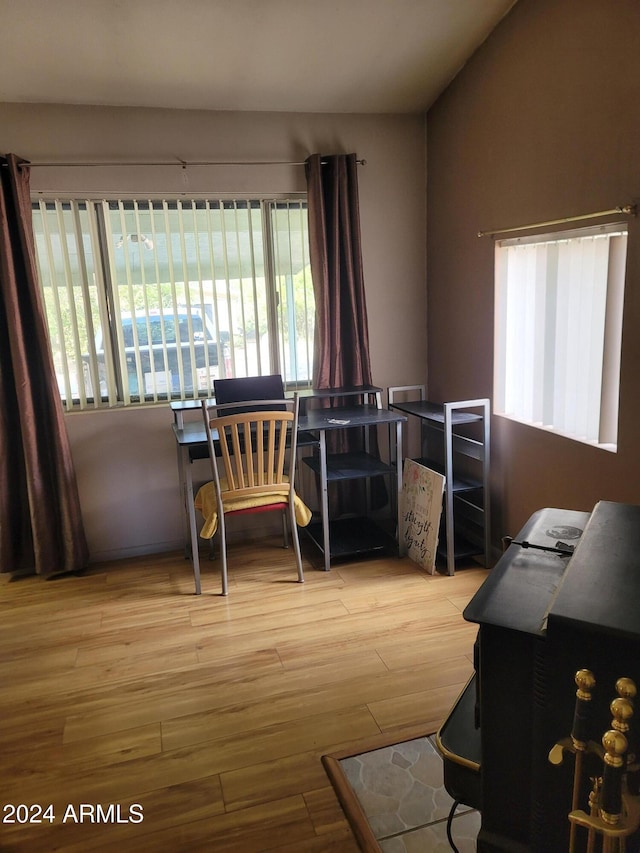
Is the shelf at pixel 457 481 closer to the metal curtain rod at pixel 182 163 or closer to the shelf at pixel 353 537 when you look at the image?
the shelf at pixel 353 537

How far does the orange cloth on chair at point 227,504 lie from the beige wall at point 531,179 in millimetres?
1046

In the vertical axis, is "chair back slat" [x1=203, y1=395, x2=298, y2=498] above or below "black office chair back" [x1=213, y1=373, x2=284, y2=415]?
below

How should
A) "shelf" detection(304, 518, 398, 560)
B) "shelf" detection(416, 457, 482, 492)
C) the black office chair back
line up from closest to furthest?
1. "shelf" detection(416, 457, 482, 492)
2. the black office chair back
3. "shelf" detection(304, 518, 398, 560)

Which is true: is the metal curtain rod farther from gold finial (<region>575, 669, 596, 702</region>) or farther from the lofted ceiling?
gold finial (<region>575, 669, 596, 702</region>)

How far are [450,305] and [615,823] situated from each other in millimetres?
3002

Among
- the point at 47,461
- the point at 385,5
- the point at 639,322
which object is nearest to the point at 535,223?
the point at 639,322

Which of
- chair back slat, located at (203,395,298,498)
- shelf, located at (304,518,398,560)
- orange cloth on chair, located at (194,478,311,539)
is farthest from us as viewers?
shelf, located at (304,518,398,560)

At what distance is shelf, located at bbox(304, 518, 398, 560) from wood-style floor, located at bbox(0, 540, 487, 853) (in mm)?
108

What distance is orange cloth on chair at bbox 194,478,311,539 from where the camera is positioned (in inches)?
121

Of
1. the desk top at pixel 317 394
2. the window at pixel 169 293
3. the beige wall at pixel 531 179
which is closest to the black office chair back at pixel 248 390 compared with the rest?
the desk top at pixel 317 394

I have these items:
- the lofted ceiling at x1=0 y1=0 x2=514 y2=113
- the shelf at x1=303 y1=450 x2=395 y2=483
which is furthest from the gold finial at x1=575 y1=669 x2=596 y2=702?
the lofted ceiling at x1=0 y1=0 x2=514 y2=113

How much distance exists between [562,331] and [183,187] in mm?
2126

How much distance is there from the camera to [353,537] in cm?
358

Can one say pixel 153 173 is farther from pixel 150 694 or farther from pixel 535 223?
pixel 150 694
